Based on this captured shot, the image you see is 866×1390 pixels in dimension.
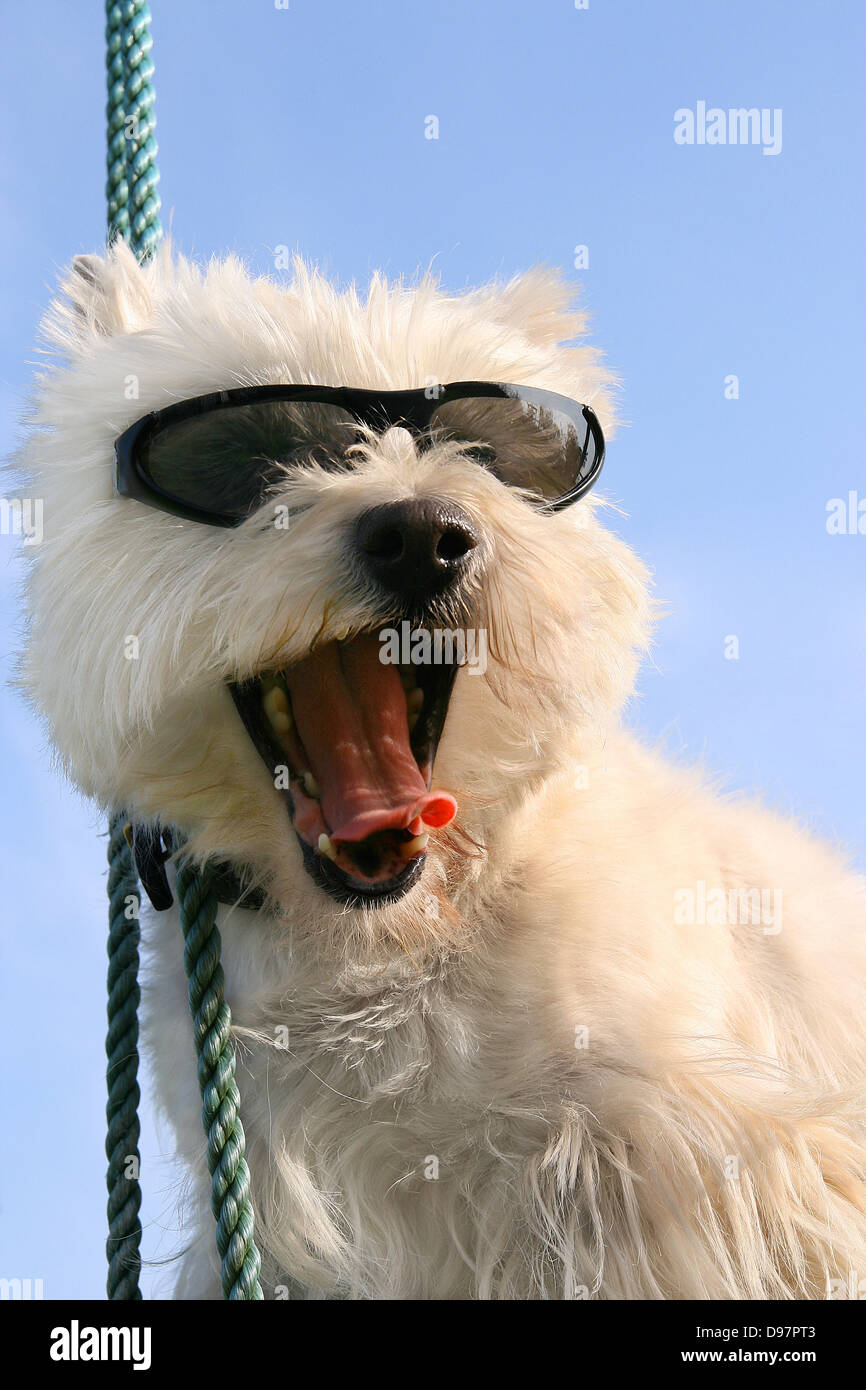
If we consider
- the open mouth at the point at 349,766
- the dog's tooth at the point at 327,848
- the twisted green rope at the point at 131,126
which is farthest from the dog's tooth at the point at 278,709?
the twisted green rope at the point at 131,126

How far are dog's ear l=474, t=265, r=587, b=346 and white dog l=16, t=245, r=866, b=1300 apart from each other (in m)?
0.49

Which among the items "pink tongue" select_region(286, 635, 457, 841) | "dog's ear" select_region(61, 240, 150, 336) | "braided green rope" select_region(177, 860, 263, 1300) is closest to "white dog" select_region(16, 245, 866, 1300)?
"pink tongue" select_region(286, 635, 457, 841)

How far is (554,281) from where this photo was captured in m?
3.85

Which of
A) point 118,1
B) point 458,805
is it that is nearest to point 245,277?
point 118,1

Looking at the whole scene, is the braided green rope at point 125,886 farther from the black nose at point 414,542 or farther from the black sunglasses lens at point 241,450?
the black nose at point 414,542

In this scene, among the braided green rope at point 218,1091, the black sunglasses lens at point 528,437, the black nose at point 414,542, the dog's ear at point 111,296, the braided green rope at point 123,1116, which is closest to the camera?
the braided green rope at point 218,1091

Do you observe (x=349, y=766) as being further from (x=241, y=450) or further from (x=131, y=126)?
(x=131, y=126)

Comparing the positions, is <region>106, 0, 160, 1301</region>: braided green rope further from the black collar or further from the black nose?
the black nose

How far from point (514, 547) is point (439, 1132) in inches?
53.8

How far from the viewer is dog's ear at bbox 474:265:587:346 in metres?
3.74

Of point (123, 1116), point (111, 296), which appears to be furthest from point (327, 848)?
point (111, 296)

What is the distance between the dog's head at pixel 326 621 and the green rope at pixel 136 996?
0.22m

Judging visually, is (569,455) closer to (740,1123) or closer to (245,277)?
(245,277)

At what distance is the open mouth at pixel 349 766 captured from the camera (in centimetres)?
286
